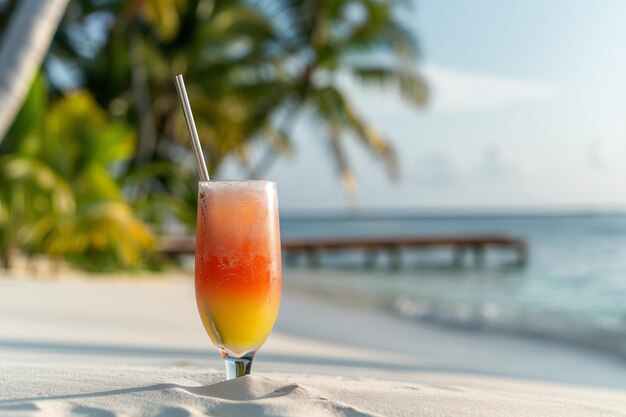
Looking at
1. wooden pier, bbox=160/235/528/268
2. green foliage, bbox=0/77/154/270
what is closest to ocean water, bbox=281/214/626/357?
wooden pier, bbox=160/235/528/268

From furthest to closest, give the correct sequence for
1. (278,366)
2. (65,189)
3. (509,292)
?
(509,292), (65,189), (278,366)

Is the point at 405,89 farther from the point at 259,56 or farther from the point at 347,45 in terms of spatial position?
the point at 259,56

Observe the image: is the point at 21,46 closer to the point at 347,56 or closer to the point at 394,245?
the point at 347,56

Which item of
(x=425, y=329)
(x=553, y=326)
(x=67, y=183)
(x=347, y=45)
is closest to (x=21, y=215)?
(x=67, y=183)

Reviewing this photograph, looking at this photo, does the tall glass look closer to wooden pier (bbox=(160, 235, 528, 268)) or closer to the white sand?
the white sand

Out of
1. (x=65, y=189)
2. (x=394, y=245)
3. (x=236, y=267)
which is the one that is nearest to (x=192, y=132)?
(x=236, y=267)

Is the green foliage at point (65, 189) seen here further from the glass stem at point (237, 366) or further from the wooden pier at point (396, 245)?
the wooden pier at point (396, 245)

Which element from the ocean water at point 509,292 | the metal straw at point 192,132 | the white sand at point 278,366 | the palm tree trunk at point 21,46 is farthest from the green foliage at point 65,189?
the metal straw at point 192,132
